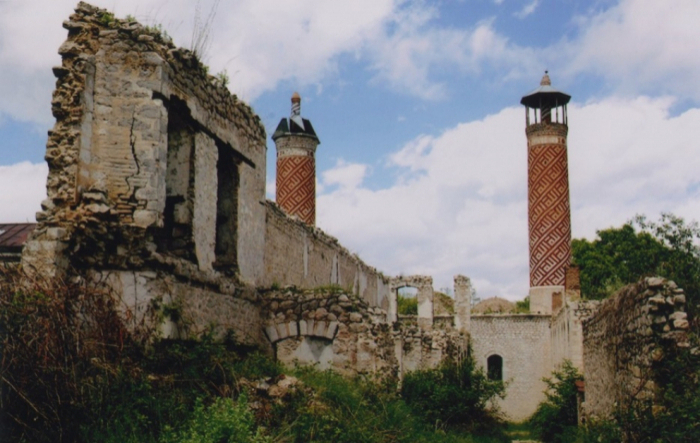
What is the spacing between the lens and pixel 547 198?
95.6 ft

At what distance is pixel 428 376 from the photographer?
51.5 feet

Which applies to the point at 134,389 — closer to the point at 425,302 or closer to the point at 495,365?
the point at 425,302

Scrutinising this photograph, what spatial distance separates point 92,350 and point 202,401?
1036mm

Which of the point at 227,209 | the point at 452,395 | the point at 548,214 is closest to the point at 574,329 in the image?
the point at 452,395

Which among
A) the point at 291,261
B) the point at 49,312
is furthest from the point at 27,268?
the point at 291,261

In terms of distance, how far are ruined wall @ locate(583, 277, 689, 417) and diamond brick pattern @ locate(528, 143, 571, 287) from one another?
744 inches

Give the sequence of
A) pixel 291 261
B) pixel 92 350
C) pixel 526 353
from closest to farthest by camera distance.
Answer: pixel 92 350
pixel 291 261
pixel 526 353

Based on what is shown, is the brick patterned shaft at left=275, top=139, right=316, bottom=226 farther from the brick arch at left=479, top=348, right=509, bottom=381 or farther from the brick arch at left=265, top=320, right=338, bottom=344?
the brick arch at left=265, top=320, right=338, bottom=344

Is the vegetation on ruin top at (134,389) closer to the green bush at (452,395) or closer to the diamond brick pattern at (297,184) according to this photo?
the green bush at (452,395)

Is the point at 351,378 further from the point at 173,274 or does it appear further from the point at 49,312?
the point at 49,312

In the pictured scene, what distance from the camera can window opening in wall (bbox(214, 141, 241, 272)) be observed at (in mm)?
9492

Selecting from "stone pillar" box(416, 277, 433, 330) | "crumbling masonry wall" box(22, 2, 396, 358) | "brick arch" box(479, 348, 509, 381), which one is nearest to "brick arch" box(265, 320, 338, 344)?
"crumbling masonry wall" box(22, 2, 396, 358)

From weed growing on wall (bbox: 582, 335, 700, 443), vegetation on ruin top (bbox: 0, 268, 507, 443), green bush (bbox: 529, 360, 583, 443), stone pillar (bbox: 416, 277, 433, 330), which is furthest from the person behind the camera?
stone pillar (bbox: 416, 277, 433, 330)

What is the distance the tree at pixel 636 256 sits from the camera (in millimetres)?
22594
